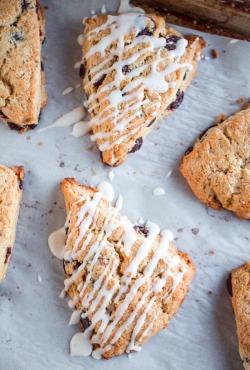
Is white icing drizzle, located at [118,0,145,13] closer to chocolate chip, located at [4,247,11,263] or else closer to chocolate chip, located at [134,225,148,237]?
chocolate chip, located at [134,225,148,237]

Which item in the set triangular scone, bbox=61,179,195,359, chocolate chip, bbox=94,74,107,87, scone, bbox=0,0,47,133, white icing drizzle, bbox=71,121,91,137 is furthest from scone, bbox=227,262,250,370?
scone, bbox=0,0,47,133

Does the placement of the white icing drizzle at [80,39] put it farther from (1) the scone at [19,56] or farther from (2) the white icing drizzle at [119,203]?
(2) the white icing drizzle at [119,203]

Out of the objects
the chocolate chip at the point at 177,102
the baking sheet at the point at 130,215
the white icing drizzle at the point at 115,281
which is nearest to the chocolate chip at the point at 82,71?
the baking sheet at the point at 130,215

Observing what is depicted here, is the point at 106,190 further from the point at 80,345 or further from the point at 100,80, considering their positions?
the point at 80,345

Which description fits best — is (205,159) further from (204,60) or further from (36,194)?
(36,194)

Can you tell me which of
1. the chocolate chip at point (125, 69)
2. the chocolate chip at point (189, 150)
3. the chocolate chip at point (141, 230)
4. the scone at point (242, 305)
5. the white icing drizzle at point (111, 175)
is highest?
the chocolate chip at point (125, 69)

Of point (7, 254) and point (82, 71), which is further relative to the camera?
point (82, 71)

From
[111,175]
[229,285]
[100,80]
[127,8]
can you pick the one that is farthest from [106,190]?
[127,8]
